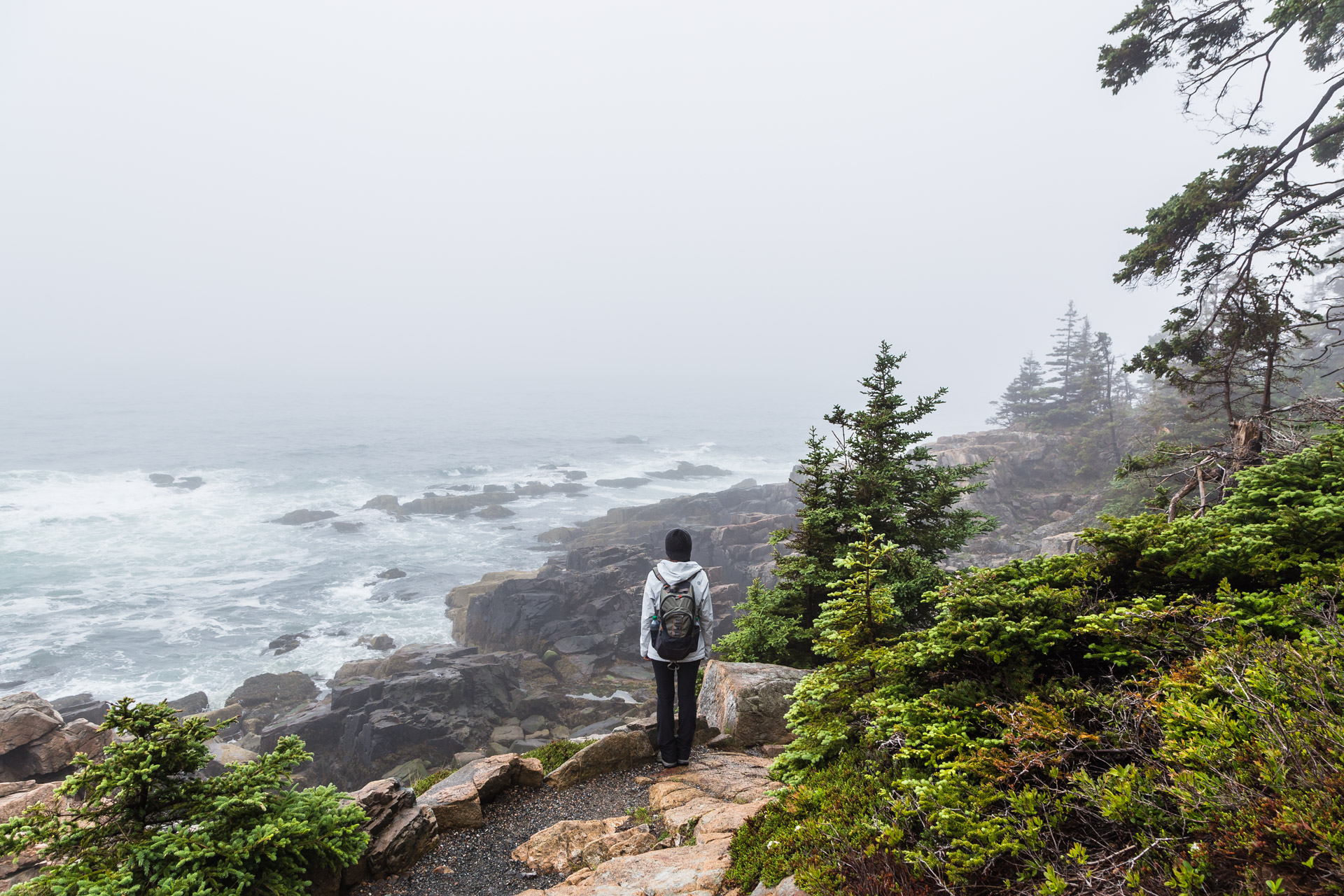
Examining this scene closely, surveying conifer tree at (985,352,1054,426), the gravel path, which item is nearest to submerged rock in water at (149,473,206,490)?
the gravel path

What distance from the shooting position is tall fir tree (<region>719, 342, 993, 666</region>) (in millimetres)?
8672

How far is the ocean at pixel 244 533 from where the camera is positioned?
88.9ft

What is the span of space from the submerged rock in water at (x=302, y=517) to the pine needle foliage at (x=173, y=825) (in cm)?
5246

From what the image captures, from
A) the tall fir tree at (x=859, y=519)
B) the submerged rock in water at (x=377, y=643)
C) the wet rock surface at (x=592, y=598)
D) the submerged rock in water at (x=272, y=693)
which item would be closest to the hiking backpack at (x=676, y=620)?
the tall fir tree at (x=859, y=519)

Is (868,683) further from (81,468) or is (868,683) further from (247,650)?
(81,468)

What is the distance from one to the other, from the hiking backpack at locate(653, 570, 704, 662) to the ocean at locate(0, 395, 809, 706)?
87.2ft

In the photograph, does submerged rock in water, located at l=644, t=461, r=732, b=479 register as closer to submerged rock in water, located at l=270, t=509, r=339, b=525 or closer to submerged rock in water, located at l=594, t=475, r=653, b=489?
submerged rock in water, located at l=594, t=475, r=653, b=489

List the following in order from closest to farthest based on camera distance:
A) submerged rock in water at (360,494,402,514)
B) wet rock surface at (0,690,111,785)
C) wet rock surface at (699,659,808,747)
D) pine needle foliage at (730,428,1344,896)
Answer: pine needle foliage at (730,428,1344,896) < wet rock surface at (699,659,808,747) < wet rock surface at (0,690,111,785) < submerged rock in water at (360,494,402,514)

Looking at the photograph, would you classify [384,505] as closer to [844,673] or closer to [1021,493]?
[1021,493]

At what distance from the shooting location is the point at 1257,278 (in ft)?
28.3

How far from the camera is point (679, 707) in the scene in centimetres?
612

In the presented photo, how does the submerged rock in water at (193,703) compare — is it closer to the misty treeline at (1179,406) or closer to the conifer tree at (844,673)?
the conifer tree at (844,673)

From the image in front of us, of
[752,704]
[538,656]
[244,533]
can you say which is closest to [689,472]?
[244,533]

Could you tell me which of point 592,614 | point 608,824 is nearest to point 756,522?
point 592,614
